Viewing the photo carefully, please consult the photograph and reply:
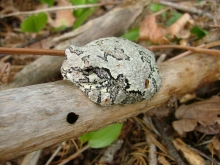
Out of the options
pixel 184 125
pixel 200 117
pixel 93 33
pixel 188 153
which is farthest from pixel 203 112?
pixel 93 33

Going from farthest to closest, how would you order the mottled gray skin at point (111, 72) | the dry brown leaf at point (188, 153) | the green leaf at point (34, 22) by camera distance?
1. the green leaf at point (34, 22)
2. the dry brown leaf at point (188, 153)
3. the mottled gray skin at point (111, 72)

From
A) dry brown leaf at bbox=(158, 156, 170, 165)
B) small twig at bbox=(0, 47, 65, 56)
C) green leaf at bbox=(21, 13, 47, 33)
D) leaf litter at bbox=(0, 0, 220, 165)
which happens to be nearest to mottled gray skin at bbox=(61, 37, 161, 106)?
small twig at bbox=(0, 47, 65, 56)

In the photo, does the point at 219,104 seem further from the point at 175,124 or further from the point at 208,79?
the point at 175,124

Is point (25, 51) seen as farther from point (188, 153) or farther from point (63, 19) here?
point (63, 19)

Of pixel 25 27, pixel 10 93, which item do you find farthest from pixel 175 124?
pixel 25 27

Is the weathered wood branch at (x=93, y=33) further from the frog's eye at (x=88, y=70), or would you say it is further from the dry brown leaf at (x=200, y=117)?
the dry brown leaf at (x=200, y=117)

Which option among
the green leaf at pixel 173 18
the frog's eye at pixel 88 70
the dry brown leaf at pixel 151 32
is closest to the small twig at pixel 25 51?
the frog's eye at pixel 88 70
